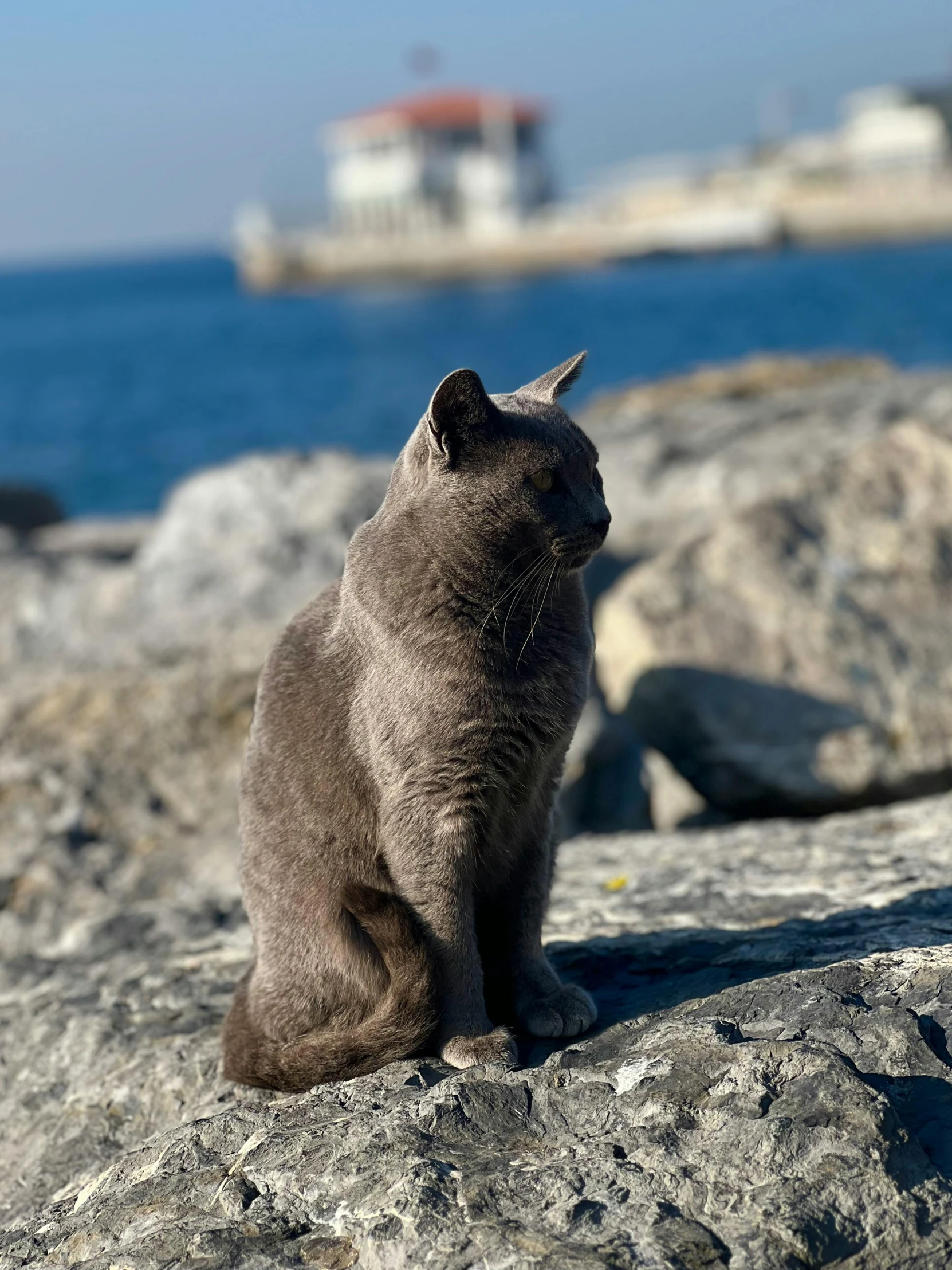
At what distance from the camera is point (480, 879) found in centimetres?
306

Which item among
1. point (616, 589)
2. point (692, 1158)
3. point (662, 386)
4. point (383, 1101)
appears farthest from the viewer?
point (662, 386)

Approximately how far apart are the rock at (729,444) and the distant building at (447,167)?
56687mm

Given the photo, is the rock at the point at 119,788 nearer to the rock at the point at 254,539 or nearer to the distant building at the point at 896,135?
the rock at the point at 254,539

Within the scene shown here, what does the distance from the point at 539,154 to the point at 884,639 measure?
223 feet

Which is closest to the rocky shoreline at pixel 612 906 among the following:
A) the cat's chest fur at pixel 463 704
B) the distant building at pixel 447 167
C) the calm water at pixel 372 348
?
the cat's chest fur at pixel 463 704

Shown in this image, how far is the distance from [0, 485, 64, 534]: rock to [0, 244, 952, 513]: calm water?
16.8ft

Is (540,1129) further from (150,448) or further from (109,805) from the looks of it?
(150,448)

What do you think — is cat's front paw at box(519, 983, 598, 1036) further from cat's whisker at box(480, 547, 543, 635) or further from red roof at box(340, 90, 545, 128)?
red roof at box(340, 90, 545, 128)

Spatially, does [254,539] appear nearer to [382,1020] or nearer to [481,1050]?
[382,1020]

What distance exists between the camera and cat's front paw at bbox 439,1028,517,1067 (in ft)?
9.29

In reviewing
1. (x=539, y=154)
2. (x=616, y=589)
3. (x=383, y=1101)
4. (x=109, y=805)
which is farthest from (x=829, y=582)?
(x=539, y=154)

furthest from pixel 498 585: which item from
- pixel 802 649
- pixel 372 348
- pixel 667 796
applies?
pixel 372 348

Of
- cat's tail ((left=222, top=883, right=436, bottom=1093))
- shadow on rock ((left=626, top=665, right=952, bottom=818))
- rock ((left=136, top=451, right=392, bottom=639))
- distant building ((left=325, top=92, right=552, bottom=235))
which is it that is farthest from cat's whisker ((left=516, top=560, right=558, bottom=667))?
distant building ((left=325, top=92, right=552, bottom=235))

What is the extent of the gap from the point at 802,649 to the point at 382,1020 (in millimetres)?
3419
